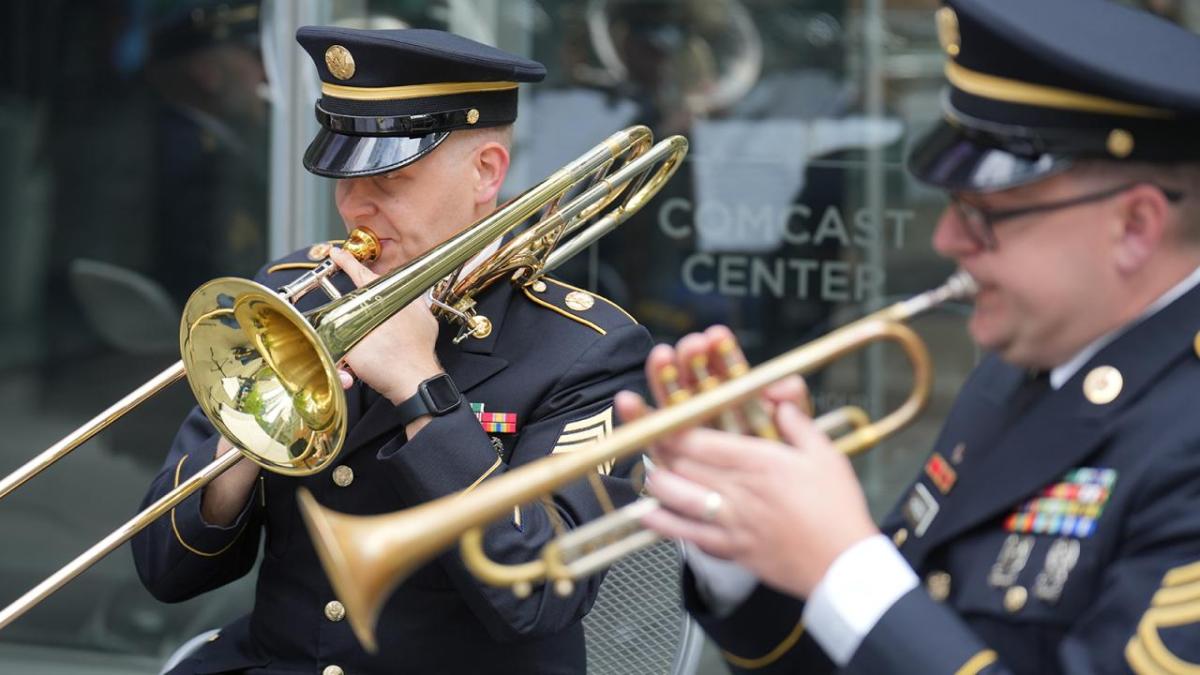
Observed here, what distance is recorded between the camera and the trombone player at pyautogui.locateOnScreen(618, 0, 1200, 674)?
5.07ft

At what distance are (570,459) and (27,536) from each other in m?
3.70

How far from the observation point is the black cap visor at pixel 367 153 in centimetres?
238

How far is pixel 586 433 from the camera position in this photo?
2348mm

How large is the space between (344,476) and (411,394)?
0.24 metres

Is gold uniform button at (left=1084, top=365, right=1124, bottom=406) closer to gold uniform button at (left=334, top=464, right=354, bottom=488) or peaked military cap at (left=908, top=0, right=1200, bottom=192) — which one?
peaked military cap at (left=908, top=0, right=1200, bottom=192)

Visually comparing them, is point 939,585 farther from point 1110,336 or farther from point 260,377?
point 260,377

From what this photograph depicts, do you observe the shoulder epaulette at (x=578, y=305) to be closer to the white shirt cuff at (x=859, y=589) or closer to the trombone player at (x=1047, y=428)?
the trombone player at (x=1047, y=428)

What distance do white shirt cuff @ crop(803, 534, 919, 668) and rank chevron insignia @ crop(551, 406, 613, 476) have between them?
77cm

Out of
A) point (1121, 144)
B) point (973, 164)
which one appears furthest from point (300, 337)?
point (1121, 144)

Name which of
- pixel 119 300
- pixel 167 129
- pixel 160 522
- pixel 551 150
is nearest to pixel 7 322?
pixel 119 300

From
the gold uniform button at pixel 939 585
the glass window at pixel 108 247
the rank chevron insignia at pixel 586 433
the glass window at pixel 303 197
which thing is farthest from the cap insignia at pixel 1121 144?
the glass window at pixel 108 247

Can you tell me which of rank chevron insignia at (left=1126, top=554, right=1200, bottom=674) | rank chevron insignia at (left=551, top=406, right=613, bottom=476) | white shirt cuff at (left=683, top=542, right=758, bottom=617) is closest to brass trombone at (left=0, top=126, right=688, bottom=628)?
rank chevron insignia at (left=551, top=406, right=613, bottom=476)

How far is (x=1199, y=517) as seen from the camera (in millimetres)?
1532

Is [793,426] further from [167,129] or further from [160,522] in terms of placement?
[167,129]
